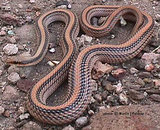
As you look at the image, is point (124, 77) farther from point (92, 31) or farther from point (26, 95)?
point (26, 95)

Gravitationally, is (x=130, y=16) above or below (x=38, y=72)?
above

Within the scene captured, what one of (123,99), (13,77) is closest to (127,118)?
(123,99)

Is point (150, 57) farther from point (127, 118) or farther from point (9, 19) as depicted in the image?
point (9, 19)

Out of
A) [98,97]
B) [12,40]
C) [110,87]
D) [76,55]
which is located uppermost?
[76,55]

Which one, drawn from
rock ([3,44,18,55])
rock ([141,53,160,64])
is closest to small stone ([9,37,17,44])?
rock ([3,44,18,55])

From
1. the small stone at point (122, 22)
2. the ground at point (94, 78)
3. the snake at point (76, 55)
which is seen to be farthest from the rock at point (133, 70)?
the small stone at point (122, 22)

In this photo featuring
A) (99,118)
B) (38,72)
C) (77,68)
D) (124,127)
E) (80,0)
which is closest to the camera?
(124,127)

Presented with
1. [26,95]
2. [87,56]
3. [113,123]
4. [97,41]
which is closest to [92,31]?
[97,41]
